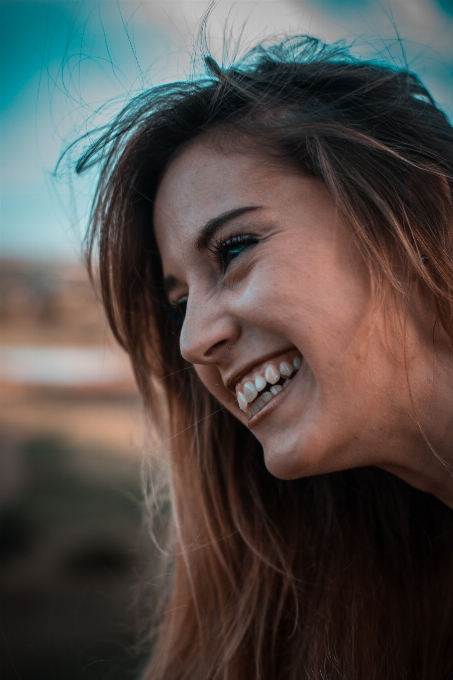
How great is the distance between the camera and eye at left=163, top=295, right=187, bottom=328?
175cm

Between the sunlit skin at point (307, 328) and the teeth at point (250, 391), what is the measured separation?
0.05 metres

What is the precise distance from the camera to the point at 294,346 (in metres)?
1.38

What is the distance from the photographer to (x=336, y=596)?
178 cm

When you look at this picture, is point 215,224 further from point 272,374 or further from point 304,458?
point 304,458

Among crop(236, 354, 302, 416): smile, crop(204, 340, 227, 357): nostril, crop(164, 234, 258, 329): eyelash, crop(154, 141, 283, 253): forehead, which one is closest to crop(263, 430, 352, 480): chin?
crop(236, 354, 302, 416): smile

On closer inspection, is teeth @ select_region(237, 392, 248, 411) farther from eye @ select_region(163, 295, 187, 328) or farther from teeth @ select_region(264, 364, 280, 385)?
eye @ select_region(163, 295, 187, 328)

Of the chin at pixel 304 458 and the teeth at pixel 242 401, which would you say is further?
the teeth at pixel 242 401

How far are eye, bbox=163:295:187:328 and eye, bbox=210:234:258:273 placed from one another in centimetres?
30

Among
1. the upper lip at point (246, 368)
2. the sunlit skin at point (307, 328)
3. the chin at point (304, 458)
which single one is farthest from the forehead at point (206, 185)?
the chin at point (304, 458)

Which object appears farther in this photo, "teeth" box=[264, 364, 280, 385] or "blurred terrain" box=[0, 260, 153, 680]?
"blurred terrain" box=[0, 260, 153, 680]

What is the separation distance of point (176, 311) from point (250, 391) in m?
0.52

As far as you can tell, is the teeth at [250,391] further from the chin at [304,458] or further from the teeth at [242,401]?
the chin at [304,458]

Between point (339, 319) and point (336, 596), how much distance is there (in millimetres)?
1023

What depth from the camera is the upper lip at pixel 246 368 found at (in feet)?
4.54
